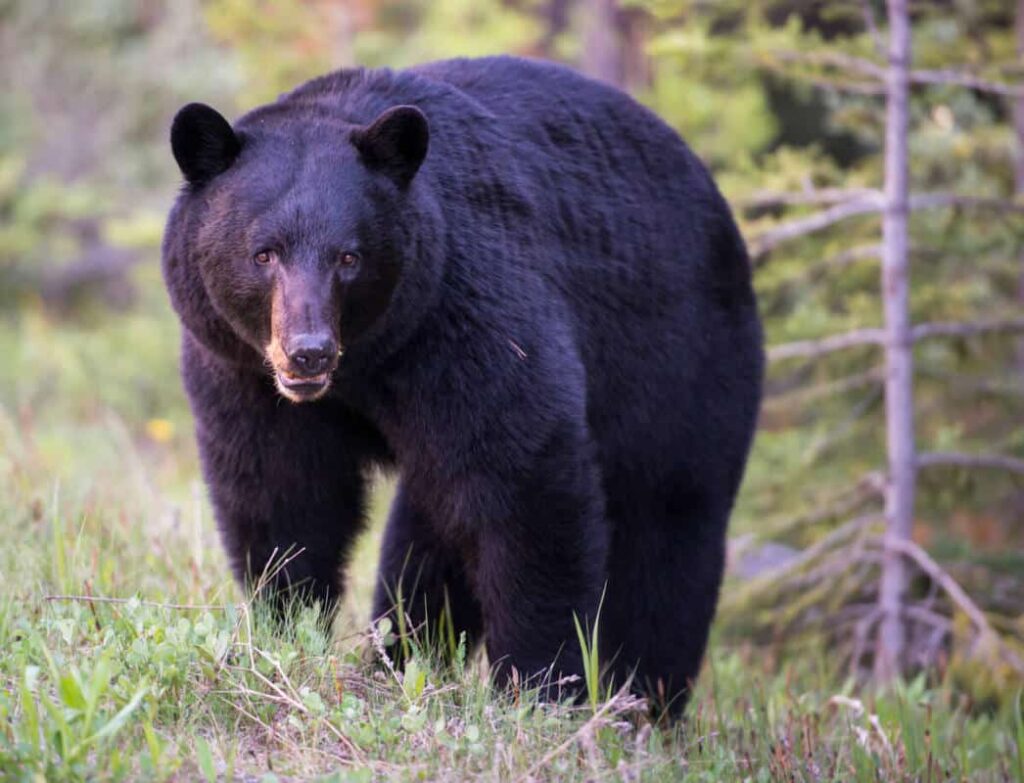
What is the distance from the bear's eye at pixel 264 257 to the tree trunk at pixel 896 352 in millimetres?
3832

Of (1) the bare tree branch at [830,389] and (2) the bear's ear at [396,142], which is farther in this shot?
(1) the bare tree branch at [830,389]

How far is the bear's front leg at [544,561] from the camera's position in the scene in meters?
3.76

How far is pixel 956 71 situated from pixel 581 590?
381 centimetres

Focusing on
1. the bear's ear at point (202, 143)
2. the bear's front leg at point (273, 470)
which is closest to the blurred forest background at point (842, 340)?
the bear's front leg at point (273, 470)

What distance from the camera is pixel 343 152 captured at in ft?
12.0

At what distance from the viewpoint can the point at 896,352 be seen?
661 centimetres

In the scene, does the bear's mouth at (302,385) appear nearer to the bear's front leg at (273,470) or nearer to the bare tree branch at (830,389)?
the bear's front leg at (273,470)

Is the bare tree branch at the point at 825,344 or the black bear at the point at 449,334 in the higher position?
the black bear at the point at 449,334

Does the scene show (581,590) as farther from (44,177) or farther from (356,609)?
(44,177)

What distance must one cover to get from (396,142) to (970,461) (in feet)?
13.4

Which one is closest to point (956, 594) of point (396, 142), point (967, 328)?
point (967, 328)

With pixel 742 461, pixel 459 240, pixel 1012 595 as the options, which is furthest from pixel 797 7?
pixel 459 240

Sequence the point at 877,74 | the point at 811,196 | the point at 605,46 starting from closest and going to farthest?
the point at 877,74 → the point at 811,196 → the point at 605,46

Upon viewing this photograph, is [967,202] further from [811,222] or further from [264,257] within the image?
[264,257]
